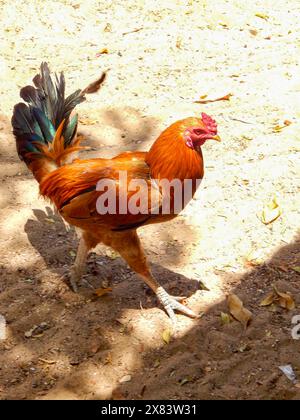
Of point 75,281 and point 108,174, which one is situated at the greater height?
point 108,174

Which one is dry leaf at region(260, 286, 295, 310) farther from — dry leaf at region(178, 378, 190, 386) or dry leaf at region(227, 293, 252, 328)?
dry leaf at region(178, 378, 190, 386)

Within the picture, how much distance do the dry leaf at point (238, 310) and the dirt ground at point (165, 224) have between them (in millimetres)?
59

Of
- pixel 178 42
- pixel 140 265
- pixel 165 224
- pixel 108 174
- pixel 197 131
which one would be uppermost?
pixel 197 131

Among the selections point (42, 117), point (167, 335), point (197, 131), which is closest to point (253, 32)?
point (42, 117)

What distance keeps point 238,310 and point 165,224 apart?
1.18 meters

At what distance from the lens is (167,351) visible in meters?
3.79

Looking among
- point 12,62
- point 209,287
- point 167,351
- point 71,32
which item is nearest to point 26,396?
point 167,351

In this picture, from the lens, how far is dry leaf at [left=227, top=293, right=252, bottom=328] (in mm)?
3943

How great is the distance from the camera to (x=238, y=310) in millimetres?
4000

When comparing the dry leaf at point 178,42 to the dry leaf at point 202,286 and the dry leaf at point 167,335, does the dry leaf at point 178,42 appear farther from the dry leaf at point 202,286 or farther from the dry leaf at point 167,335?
the dry leaf at point 167,335

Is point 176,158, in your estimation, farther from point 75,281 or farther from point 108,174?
point 75,281

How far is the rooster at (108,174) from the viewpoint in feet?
12.3

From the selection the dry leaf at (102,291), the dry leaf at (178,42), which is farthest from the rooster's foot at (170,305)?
the dry leaf at (178,42)

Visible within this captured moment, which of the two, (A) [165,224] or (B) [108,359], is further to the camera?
(A) [165,224]
